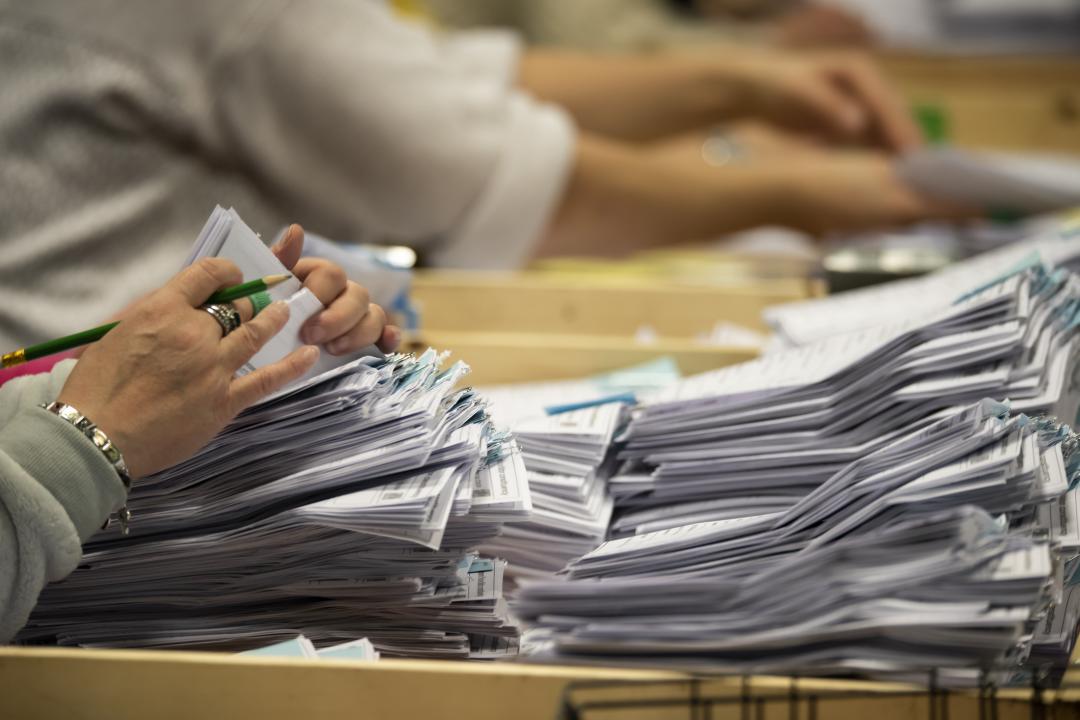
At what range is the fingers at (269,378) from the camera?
73 cm

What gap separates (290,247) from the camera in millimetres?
801

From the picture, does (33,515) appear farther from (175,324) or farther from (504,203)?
(504,203)

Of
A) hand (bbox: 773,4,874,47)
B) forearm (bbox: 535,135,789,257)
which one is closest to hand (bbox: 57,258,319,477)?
forearm (bbox: 535,135,789,257)

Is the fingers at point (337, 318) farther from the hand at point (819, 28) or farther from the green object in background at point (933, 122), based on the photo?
the hand at point (819, 28)

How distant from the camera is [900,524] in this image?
0.66 metres

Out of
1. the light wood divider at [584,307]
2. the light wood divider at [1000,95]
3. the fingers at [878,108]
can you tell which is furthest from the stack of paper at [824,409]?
the light wood divider at [1000,95]

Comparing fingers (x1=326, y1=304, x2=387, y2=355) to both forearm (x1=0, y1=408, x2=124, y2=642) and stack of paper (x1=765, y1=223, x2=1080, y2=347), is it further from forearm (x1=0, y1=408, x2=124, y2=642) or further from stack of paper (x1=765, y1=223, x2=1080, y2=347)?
stack of paper (x1=765, y1=223, x2=1080, y2=347)

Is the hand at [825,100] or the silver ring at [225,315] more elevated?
the hand at [825,100]

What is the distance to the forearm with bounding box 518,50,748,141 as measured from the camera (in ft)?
7.73

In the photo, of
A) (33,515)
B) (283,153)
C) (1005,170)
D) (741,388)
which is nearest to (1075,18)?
(1005,170)

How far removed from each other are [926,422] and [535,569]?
30cm

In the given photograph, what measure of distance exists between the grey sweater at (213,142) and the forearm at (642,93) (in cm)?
68

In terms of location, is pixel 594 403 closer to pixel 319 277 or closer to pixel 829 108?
pixel 319 277

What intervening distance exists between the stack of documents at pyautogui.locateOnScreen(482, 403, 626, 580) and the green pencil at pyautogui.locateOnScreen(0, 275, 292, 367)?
0.24 m
